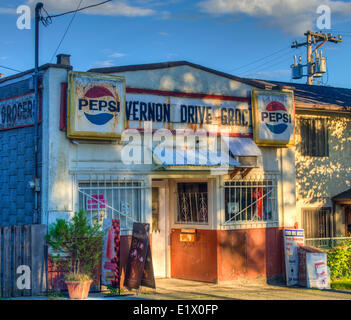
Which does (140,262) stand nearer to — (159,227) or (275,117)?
(159,227)

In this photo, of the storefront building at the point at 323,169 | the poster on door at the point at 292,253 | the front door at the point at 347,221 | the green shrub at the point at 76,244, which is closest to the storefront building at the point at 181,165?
the poster on door at the point at 292,253

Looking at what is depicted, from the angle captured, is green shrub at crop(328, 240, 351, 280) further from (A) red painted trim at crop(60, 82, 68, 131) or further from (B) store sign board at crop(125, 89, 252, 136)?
(A) red painted trim at crop(60, 82, 68, 131)

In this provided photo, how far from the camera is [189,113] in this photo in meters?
14.4

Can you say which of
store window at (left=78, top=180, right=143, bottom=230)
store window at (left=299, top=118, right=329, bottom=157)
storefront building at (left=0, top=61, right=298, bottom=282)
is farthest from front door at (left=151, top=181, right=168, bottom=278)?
store window at (left=299, top=118, right=329, bottom=157)

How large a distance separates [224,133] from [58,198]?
15.7ft

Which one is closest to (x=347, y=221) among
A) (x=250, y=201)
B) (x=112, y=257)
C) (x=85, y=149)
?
(x=250, y=201)

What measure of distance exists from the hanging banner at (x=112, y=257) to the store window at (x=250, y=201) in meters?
3.42

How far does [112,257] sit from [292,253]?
5275 mm

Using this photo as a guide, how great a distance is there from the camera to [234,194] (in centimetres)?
1517

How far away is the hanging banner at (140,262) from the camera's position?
41.3ft

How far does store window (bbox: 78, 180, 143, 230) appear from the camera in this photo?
511 inches

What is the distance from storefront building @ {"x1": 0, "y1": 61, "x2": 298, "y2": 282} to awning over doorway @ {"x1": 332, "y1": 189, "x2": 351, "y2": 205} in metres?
2.57

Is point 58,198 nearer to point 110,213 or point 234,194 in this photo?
point 110,213
